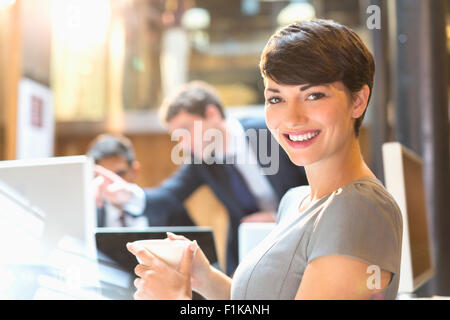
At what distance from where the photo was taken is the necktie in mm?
1815

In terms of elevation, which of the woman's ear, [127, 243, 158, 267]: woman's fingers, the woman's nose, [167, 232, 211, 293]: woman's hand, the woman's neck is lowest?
[167, 232, 211, 293]: woman's hand

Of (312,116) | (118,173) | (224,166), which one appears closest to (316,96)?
(312,116)

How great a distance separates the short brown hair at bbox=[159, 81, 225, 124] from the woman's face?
3.33 feet

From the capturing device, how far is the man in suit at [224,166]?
0.98m

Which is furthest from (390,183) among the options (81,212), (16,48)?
(16,48)

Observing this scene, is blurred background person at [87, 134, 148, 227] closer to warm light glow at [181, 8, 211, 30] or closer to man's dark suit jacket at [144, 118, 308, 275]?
man's dark suit jacket at [144, 118, 308, 275]

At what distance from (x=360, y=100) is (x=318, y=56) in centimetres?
9

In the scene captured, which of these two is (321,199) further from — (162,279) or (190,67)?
(190,67)

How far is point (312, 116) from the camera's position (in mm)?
700

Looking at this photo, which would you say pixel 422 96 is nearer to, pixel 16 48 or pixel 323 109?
pixel 323 109

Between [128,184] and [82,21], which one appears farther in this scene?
[82,21]

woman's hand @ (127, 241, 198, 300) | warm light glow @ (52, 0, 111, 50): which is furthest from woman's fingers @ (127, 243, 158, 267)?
warm light glow @ (52, 0, 111, 50)

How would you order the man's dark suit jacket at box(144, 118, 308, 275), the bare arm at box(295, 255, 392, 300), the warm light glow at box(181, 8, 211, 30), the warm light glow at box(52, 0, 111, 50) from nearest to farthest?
1. the bare arm at box(295, 255, 392, 300)
2. the man's dark suit jacket at box(144, 118, 308, 275)
3. the warm light glow at box(52, 0, 111, 50)
4. the warm light glow at box(181, 8, 211, 30)

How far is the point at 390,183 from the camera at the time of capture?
1.06 m
